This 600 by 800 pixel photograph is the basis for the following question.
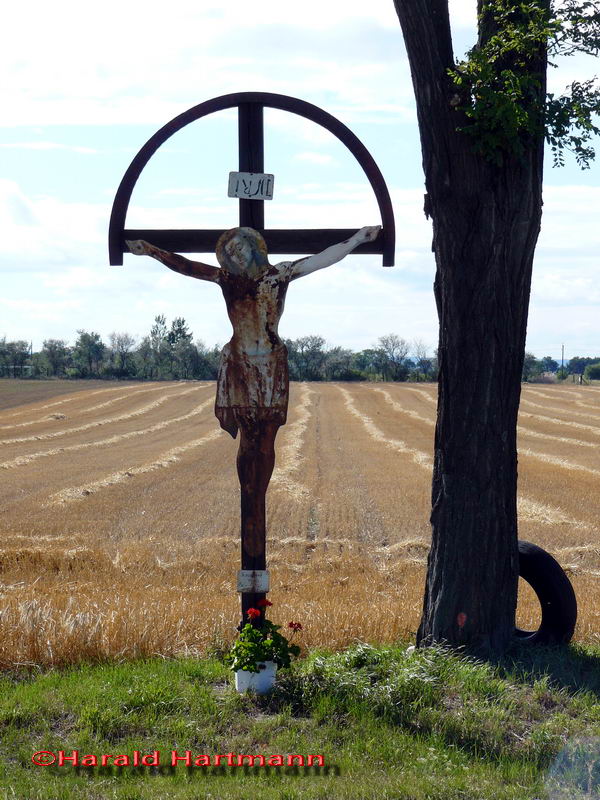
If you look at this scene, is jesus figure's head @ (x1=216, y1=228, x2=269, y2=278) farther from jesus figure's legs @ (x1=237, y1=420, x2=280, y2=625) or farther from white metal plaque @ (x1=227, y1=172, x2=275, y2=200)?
jesus figure's legs @ (x1=237, y1=420, x2=280, y2=625)

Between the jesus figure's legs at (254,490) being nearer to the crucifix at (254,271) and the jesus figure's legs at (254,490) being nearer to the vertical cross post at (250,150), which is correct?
the crucifix at (254,271)

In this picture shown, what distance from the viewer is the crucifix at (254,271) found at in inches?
227

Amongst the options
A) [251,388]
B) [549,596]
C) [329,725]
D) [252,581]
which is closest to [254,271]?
[251,388]

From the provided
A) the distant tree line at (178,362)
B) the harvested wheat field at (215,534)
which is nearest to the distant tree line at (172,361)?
the distant tree line at (178,362)

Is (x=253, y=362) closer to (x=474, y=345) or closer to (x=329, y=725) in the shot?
(x=474, y=345)

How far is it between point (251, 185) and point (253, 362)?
121 cm

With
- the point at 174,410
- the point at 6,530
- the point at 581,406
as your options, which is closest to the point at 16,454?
the point at 6,530

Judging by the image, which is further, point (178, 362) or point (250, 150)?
point (178, 362)

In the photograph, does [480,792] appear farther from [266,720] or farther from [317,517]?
[317,517]

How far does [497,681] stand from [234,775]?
182 centimetres

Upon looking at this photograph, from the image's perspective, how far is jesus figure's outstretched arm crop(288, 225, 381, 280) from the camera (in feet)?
19.2

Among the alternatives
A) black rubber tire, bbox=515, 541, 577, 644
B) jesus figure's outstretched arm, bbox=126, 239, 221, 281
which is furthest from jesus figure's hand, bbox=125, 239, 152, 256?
black rubber tire, bbox=515, 541, 577, 644

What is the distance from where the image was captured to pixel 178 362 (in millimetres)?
98875

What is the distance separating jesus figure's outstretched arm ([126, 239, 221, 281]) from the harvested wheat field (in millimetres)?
2532
